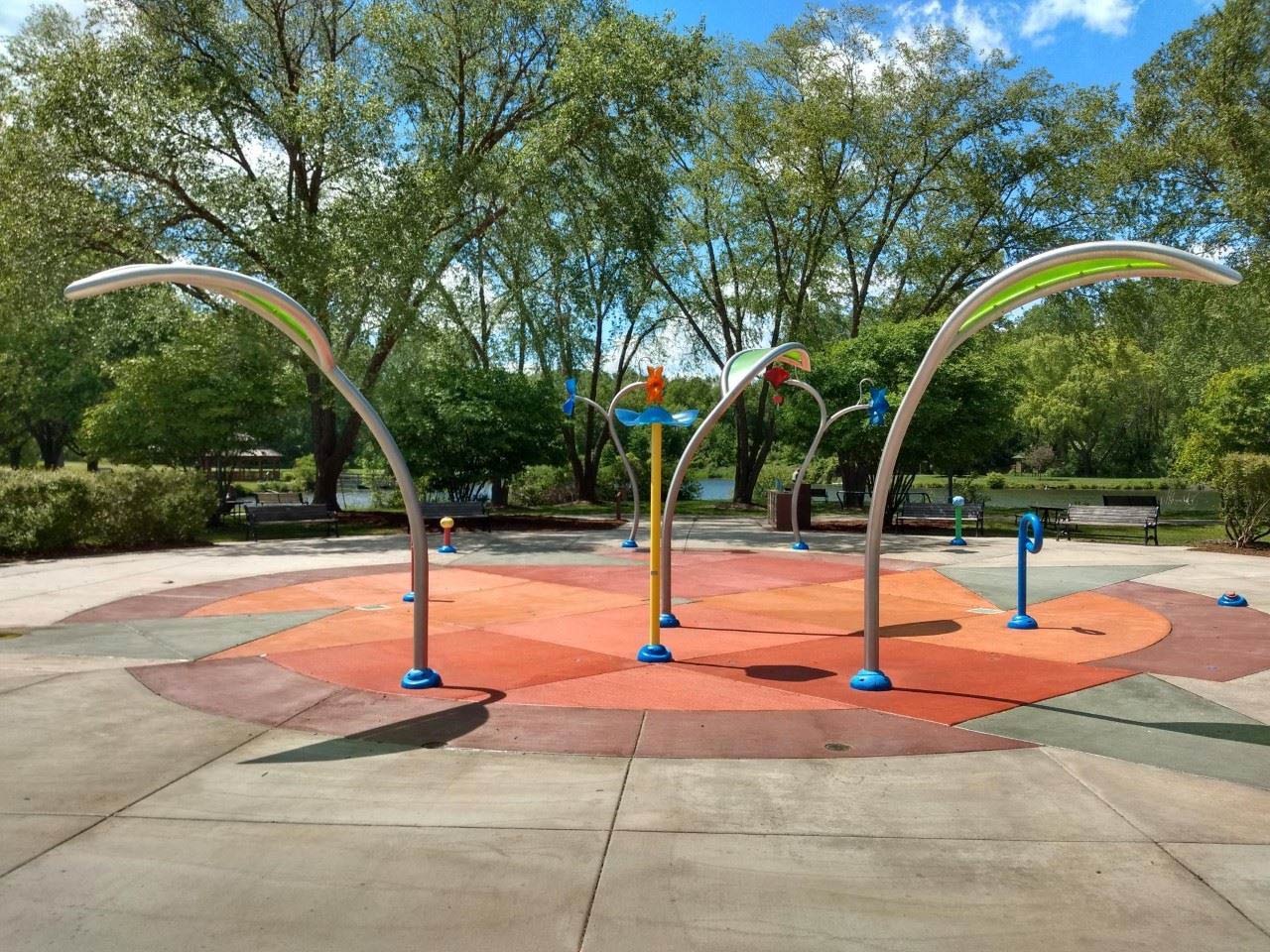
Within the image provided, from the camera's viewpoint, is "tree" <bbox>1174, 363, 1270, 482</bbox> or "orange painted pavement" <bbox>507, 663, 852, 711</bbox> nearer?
"orange painted pavement" <bbox>507, 663, 852, 711</bbox>

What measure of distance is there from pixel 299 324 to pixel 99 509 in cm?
1274

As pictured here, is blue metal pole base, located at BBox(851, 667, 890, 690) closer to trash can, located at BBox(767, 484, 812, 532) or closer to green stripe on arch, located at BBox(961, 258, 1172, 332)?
green stripe on arch, located at BBox(961, 258, 1172, 332)

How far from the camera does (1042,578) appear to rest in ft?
45.1

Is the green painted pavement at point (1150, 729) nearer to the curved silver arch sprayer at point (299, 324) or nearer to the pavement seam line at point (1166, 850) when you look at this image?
the pavement seam line at point (1166, 850)

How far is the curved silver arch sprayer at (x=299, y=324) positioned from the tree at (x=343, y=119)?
1302cm

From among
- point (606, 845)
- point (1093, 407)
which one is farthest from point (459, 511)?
point (1093, 407)

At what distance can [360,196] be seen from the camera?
20.7 m

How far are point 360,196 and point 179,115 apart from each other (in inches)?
157

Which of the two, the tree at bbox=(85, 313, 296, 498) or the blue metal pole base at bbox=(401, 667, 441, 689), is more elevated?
the tree at bbox=(85, 313, 296, 498)

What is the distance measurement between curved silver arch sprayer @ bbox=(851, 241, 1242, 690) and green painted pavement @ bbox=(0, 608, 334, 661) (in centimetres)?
593

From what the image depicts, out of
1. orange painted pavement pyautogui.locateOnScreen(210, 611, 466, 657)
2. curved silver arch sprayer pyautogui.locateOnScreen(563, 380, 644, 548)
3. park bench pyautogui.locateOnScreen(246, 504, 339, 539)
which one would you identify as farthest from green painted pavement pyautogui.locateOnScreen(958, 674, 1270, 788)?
park bench pyautogui.locateOnScreen(246, 504, 339, 539)

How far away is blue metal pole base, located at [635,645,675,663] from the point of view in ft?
27.6

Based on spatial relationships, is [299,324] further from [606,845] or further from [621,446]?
[621,446]

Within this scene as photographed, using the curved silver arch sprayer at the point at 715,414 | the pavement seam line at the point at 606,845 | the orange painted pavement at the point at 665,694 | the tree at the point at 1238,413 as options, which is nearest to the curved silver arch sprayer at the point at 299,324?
the orange painted pavement at the point at 665,694
